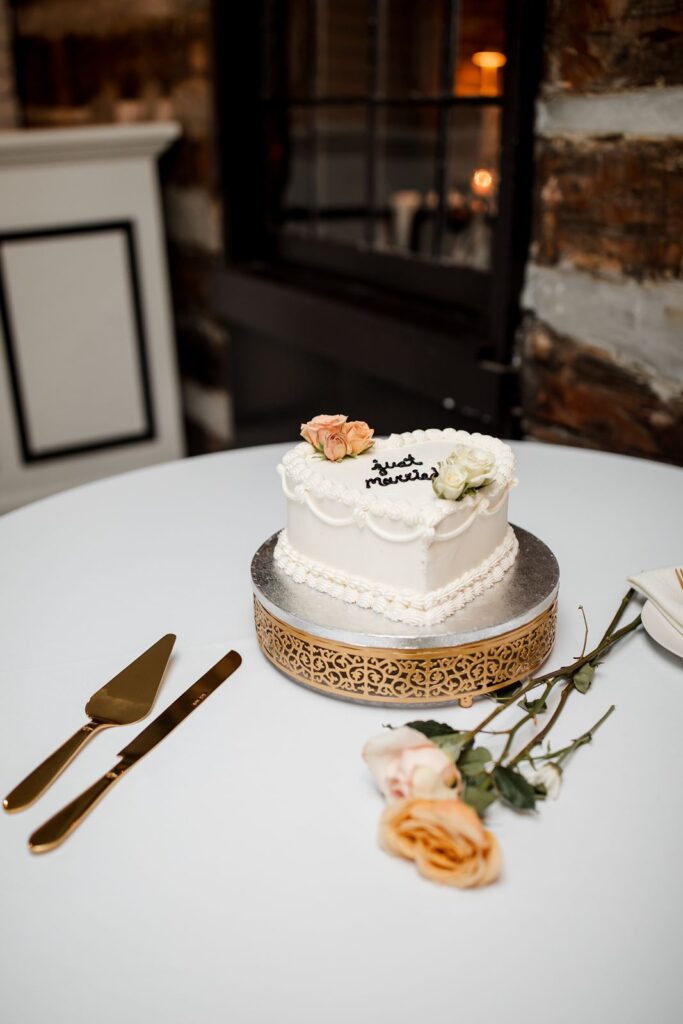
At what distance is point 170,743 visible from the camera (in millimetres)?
735

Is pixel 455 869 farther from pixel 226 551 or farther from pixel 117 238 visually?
pixel 117 238

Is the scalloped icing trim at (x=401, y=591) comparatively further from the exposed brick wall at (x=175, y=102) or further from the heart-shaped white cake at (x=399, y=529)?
the exposed brick wall at (x=175, y=102)

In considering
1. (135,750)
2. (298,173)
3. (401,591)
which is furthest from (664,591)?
(298,173)

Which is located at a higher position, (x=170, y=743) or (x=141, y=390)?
(x=170, y=743)

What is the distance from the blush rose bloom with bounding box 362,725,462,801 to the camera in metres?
0.61

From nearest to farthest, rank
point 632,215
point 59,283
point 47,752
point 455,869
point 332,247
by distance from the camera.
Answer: point 455,869 → point 47,752 → point 632,215 → point 332,247 → point 59,283

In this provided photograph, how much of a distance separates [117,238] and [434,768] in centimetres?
244

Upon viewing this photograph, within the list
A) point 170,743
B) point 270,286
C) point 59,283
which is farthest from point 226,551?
point 59,283

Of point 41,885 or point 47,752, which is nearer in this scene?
point 41,885

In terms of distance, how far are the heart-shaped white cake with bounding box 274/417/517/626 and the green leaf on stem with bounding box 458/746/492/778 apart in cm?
14

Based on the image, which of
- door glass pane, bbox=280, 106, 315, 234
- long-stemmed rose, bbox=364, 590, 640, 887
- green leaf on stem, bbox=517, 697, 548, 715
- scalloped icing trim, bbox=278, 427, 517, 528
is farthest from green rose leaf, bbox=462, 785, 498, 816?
door glass pane, bbox=280, 106, 315, 234

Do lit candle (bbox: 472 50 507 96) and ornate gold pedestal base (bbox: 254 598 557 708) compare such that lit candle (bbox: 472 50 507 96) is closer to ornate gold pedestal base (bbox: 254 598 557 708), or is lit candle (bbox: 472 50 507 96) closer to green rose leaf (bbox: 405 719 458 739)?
ornate gold pedestal base (bbox: 254 598 557 708)

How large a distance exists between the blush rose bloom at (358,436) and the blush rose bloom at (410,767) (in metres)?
0.32

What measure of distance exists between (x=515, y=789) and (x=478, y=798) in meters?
0.03
